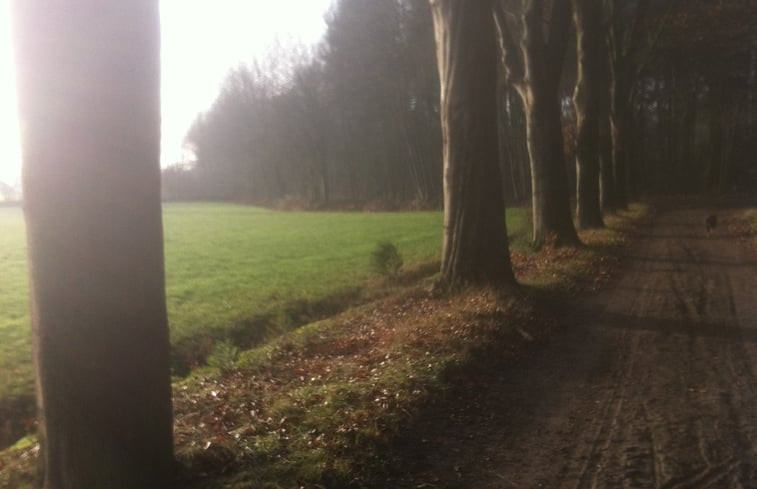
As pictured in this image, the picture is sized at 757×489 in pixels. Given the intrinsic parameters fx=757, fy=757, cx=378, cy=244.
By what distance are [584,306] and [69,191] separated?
30.1ft

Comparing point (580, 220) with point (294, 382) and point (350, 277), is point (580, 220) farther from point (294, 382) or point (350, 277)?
point (294, 382)

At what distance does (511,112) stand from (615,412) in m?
43.2

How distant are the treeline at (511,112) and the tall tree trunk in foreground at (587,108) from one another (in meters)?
0.06

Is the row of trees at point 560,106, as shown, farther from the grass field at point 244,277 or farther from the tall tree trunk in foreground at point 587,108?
the grass field at point 244,277

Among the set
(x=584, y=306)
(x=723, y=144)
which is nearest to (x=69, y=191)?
(x=584, y=306)

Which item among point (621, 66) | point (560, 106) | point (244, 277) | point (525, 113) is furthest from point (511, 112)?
point (244, 277)

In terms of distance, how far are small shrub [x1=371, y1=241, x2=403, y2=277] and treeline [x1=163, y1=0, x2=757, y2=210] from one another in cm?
388

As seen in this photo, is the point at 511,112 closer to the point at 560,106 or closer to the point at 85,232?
the point at 560,106

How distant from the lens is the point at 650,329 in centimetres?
1025

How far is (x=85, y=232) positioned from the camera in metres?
4.60

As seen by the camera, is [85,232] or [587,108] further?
[587,108]

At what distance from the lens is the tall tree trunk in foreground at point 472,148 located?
1182 cm

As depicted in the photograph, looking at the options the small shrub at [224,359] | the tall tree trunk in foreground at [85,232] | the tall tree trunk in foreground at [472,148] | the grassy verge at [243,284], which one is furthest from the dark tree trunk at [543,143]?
the tall tree trunk in foreground at [85,232]

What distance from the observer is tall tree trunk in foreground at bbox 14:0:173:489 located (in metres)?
4.52
